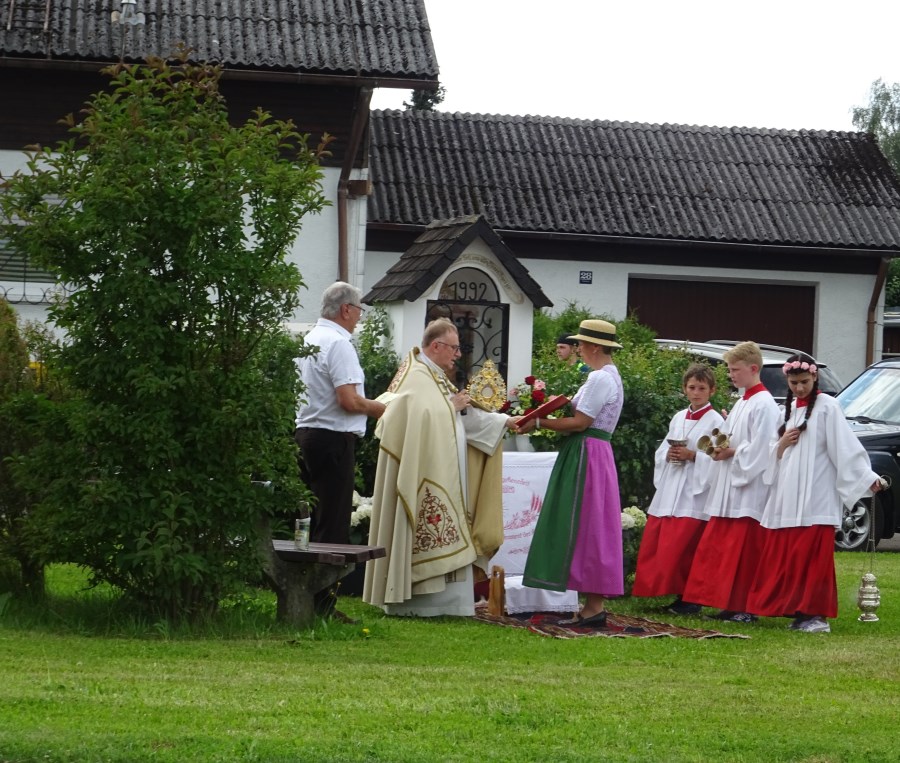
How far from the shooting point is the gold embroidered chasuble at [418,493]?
10172mm

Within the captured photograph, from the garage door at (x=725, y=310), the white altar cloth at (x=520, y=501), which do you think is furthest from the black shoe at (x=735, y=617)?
the garage door at (x=725, y=310)

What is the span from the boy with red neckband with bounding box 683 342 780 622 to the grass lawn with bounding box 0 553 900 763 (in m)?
1.06

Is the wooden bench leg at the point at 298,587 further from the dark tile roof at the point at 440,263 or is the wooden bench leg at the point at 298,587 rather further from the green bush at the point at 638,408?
the dark tile roof at the point at 440,263

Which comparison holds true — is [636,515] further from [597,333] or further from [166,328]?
[166,328]

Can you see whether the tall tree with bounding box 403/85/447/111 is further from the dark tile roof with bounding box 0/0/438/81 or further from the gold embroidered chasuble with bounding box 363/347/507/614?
the gold embroidered chasuble with bounding box 363/347/507/614

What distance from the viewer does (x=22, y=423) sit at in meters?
8.66

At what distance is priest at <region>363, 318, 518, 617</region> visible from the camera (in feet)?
33.4

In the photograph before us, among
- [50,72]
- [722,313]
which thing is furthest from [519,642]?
[722,313]

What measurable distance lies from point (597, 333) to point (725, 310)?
18429 mm

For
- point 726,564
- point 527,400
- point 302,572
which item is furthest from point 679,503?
point 302,572

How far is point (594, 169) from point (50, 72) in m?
13.7

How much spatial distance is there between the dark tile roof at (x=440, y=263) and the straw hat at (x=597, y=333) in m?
2.96

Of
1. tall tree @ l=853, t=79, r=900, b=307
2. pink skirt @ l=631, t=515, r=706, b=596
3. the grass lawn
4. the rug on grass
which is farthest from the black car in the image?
tall tree @ l=853, t=79, r=900, b=307

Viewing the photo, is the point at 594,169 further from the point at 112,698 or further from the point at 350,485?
the point at 112,698
